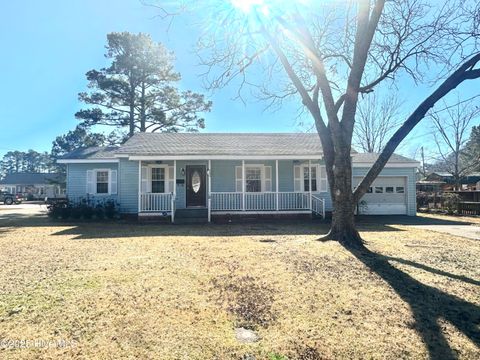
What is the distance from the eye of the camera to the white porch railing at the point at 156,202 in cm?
1389

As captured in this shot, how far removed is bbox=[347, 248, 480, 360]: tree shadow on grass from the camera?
10.2 feet

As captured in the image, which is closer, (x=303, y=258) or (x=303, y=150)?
(x=303, y=258)

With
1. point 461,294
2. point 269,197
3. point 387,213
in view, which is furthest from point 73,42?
point 387,213

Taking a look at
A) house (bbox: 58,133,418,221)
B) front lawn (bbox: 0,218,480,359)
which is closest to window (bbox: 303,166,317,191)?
house (bbox: 58,133,418,221)

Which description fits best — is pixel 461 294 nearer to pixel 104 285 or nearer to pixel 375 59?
pixel 104 285

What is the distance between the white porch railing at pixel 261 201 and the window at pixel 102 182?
6121mm

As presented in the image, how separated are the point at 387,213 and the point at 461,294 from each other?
13861mm

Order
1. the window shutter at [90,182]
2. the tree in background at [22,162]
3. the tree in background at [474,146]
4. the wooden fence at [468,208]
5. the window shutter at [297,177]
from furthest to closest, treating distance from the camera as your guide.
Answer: the tree in background at [22,162], the tree in background at [474,146], the wooden fence at [468,208], the window shutter at [90,182], the window shutter at [297,177]

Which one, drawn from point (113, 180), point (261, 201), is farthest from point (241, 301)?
point (113, 180)

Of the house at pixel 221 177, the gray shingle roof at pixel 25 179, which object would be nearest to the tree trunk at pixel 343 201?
the house at pixel 221 177

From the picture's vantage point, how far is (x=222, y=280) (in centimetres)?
503

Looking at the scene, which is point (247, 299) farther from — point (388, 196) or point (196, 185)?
point (388, 196)

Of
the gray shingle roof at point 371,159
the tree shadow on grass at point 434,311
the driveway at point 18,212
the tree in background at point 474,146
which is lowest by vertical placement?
the tree shadow on grass at point 434,311

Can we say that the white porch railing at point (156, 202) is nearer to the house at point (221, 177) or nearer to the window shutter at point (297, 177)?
the house at point (221, 177)
